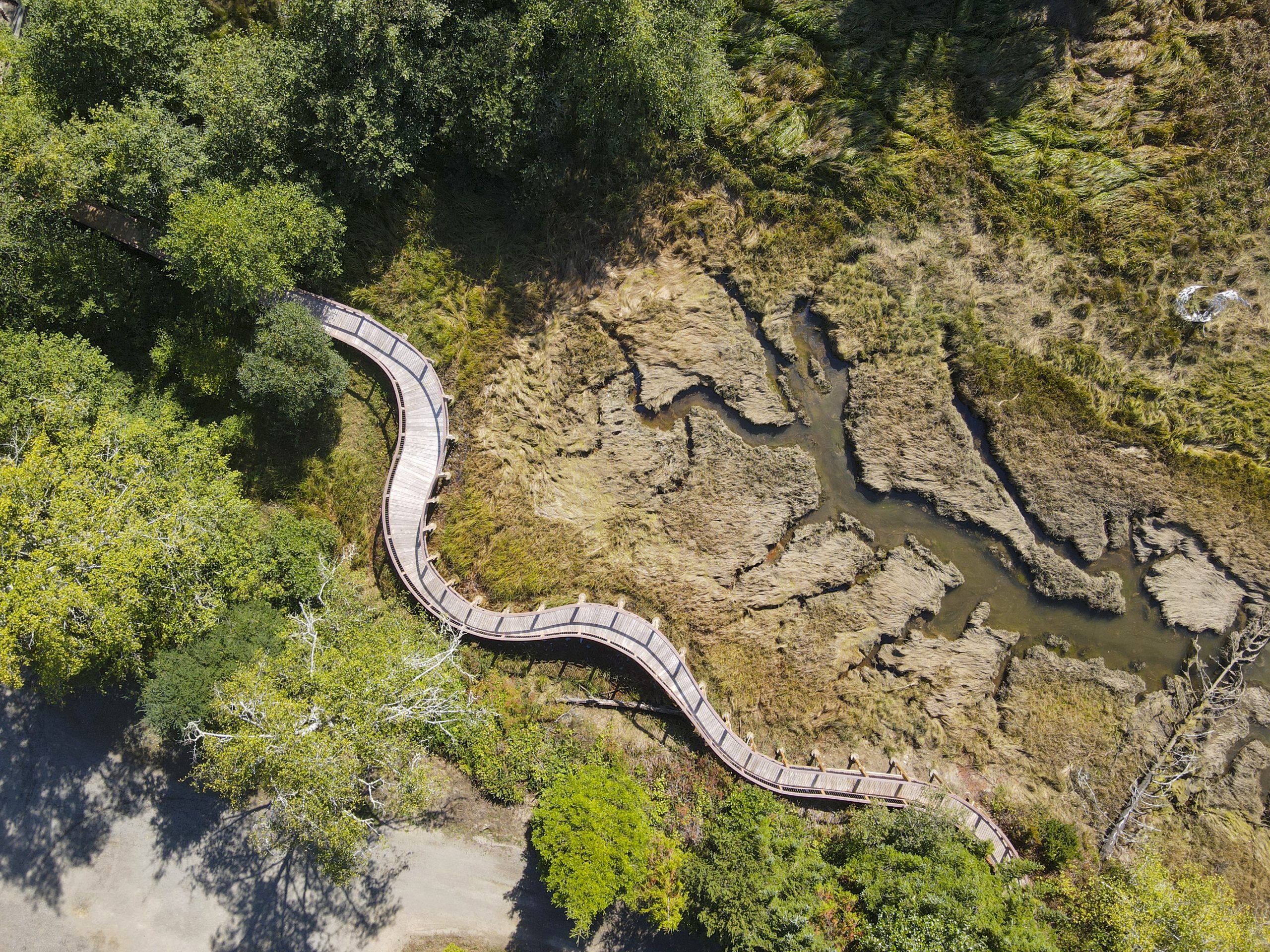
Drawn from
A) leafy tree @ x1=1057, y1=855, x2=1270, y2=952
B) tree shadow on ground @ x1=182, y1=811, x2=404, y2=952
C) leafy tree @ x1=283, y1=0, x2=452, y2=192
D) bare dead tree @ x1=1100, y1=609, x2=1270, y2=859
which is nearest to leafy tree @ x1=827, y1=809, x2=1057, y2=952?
leafy tree @ x1=1057, y1=855, x2=1270, y2=952

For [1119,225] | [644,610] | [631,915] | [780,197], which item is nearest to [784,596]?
[644,610]

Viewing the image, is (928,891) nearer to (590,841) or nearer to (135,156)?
(590,841)

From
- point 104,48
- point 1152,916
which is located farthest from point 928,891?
point 104,48

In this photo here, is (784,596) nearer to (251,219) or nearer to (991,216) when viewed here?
(991,216)

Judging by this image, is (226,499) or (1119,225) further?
(1119,225)

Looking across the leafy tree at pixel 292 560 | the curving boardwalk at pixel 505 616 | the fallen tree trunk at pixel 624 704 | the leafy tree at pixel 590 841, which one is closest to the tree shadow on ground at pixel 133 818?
the leafy tree at pixel 590 841

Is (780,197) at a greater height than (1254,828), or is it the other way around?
(780,197)

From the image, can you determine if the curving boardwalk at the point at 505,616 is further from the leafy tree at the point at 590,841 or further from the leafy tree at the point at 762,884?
the leafy tree at the point at 590,841

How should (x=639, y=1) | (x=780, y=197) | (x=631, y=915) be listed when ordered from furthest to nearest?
1. (x=780, y=197)
2. (x=631, y=915)
3. (x=639, y=1)
